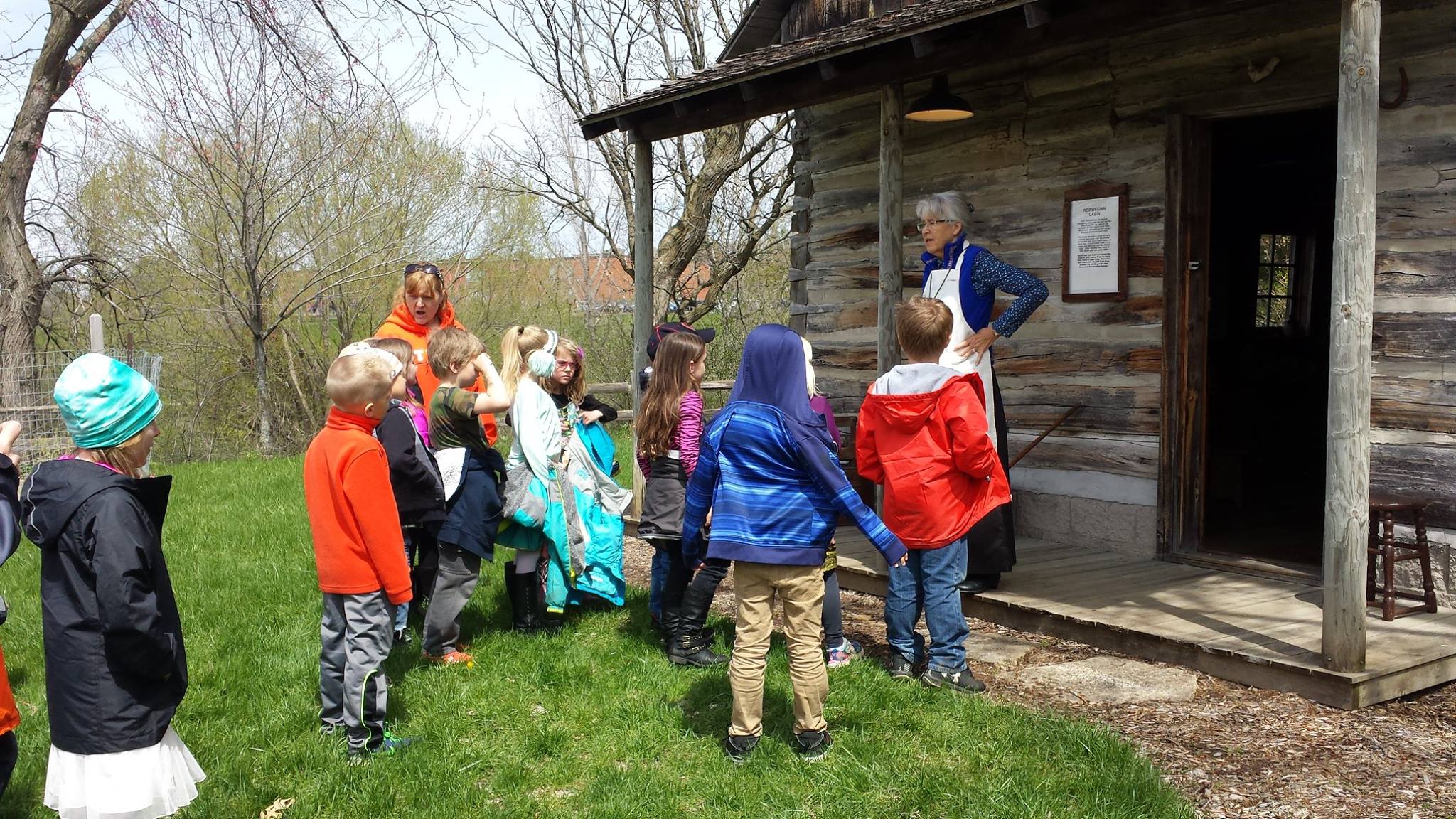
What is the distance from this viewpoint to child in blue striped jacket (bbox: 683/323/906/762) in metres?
3.95

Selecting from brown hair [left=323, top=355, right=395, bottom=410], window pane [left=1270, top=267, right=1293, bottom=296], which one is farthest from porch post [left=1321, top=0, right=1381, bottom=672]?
window pane [left=1270, top=267, right=1293, bottom=296]

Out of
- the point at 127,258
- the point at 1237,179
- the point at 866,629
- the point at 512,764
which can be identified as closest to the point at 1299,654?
the point at 866,629

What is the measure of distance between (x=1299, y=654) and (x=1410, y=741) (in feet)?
1.99

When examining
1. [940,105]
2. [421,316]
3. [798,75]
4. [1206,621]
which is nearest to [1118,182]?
[940,105]

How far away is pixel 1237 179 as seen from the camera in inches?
382

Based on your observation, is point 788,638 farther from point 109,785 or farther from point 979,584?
point 979,584

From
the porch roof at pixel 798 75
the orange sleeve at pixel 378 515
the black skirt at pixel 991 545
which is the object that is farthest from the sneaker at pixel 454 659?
the porch roof at pixel 798 75

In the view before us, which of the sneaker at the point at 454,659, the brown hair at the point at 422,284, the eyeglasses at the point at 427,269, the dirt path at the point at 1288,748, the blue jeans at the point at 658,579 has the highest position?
the eyeglasses at the point at 427,269

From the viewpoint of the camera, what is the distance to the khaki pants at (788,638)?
397 centimetres

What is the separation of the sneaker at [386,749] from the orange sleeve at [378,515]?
56 cm

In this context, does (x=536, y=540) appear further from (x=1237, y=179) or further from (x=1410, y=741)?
(x=1237, y=179)

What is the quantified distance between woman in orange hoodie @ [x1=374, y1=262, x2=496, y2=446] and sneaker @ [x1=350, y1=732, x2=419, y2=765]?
2151 mm

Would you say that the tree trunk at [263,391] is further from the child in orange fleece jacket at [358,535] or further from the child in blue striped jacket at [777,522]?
the child in blue striped jacket at [777,522]

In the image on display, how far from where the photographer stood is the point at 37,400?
37.7 feet
